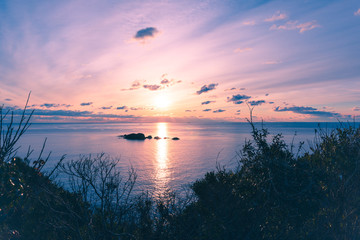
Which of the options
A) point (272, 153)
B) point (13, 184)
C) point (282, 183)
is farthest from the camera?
point (272, 153)

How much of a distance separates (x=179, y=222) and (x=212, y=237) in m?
5.71

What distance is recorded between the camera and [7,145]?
646cm

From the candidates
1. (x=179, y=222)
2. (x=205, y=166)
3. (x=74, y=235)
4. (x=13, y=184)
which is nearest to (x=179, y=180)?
(x=205, y=166)

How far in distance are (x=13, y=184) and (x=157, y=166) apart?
204 feet

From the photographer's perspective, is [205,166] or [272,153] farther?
[205,166]

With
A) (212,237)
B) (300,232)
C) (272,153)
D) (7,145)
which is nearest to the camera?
(7,145)

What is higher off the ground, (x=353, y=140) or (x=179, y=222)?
(x=353, y=140)

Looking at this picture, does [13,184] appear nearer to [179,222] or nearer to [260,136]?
[179,222]

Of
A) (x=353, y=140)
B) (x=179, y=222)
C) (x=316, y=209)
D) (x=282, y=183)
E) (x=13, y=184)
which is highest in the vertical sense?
(x=353, y=140)

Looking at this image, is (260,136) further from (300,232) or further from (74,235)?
(74,235)

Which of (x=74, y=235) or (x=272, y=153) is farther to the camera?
(x=272, y=153)

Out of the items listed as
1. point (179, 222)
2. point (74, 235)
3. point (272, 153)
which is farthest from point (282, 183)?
point (74, 235)

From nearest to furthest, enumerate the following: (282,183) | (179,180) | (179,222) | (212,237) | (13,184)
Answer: (13,184)
(212,237)
(282,183)
(179,222)
(179,180)

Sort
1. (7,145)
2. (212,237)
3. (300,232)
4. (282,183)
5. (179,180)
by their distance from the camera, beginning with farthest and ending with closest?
(179,180) < (282,183) < (300,232) < (212,237) < (7,145)
